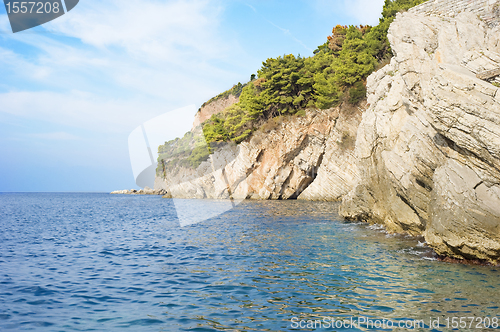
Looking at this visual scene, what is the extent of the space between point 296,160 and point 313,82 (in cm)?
1324

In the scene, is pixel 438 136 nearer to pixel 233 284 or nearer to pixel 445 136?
pixel 445 136

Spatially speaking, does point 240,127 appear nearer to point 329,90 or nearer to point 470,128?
point 329,90

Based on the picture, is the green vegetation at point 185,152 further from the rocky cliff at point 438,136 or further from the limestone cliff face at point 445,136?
the limestone cliff face at point 445,136

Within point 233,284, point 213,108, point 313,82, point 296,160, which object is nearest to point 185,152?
point 213,108

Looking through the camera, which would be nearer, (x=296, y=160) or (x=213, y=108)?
(x=296, y=160)

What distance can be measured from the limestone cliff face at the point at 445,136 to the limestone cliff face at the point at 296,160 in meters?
24.5

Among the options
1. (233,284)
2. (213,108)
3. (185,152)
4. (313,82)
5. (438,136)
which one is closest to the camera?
(233,284)

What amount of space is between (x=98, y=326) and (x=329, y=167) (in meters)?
40.1

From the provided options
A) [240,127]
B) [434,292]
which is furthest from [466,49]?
[240,127]

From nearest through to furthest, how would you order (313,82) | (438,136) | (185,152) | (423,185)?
(438,136) → (423,185) → (313,82) → (185,152)

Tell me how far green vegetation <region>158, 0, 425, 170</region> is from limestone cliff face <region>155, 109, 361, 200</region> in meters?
1.49

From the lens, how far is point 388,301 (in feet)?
29.1

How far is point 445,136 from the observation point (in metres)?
12.2

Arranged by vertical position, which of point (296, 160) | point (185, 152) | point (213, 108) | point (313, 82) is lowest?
point (296, 160)
